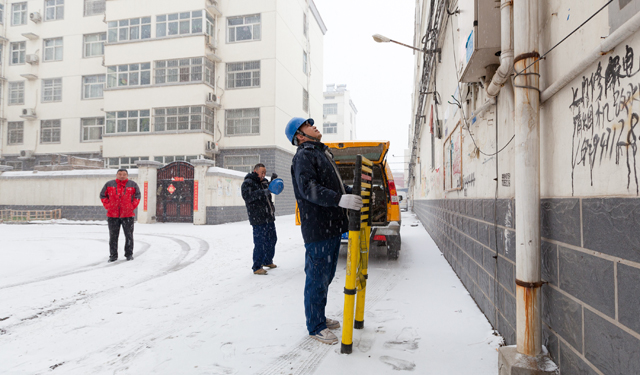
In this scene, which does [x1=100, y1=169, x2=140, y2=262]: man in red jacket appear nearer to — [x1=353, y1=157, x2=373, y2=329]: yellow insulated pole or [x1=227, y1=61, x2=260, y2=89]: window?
[x1=353, y1=157, x2=373, y2=329]: yellow insulated pole

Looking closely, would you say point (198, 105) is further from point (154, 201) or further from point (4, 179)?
Result: point (4, 179)

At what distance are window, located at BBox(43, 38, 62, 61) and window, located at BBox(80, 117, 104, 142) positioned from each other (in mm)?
5258

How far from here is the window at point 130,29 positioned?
74.7ft

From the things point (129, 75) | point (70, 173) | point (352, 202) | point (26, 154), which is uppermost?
point (129, 75)

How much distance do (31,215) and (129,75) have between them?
10.1m

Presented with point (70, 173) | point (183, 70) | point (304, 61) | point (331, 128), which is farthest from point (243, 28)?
point (331, 128)

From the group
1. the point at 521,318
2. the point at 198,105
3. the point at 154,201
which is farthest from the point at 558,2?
the point at 198,105

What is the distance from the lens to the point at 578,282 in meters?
1.80

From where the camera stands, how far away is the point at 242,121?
23.2 m

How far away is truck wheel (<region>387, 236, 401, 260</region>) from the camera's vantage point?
6672mm

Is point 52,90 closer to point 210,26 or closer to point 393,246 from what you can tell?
point 210,26

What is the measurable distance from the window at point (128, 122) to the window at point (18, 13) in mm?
12614

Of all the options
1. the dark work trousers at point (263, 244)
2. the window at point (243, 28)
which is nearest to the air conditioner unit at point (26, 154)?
the window at point (243, 28)

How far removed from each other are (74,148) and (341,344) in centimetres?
2935
